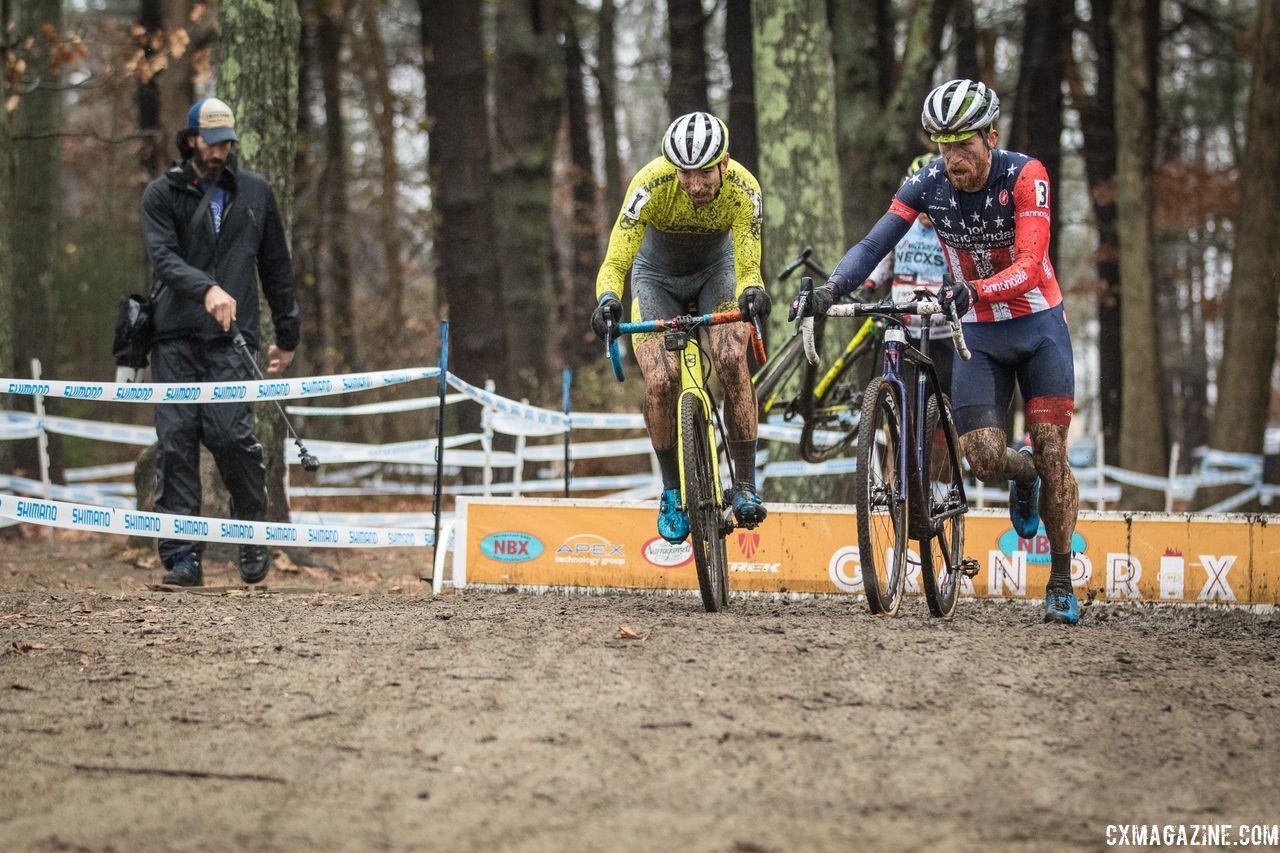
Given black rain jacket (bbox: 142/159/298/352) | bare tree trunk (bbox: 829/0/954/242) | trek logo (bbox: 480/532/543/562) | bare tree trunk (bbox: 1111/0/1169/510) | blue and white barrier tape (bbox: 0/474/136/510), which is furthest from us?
bare tree trunk (bbox: 1111/0/1169/510)

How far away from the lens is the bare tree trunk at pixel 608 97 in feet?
87.1

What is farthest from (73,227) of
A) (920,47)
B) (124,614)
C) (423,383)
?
(124,614)

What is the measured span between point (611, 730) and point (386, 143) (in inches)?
844

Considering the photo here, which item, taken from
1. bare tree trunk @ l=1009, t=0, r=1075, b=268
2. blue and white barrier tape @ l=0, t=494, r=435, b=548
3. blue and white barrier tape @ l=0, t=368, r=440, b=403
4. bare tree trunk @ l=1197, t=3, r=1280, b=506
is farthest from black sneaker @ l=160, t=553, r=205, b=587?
bare tree trunk @ l=1009, t=0, r=1075, b=268

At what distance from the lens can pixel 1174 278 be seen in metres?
34.3

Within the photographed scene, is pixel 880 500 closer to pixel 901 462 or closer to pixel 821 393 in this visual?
pixel 901 462

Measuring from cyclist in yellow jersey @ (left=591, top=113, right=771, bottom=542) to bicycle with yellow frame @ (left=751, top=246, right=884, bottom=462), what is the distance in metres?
2.20

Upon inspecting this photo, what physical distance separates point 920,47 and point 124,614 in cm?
1149

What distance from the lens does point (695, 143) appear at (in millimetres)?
6672

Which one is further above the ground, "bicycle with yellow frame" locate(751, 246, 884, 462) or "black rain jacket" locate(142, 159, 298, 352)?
"black rain jacket" locate(142, 159, 298, 352)

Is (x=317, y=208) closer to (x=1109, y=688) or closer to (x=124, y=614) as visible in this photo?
(x=124, y=614)

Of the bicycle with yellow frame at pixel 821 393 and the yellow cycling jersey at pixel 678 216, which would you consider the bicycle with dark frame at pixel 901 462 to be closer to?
the yellow cycling jersey at pixel 678 216

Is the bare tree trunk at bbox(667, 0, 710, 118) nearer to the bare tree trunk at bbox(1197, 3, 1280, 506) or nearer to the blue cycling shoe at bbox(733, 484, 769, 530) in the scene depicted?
the bare tree trunk at bbox(1197, 3, 1280, 506)

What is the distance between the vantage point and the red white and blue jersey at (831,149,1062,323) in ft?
21.7
